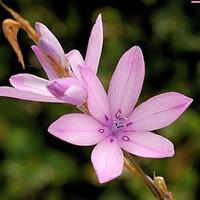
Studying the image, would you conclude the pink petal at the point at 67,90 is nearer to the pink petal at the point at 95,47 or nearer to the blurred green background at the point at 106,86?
the pink petal at the point at 95,47

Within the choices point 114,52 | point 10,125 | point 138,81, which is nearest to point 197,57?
point 114,52

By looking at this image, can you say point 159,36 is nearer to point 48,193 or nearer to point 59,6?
point 59,6

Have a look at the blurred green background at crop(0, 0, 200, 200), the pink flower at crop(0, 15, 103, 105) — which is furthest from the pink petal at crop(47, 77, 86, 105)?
the blurred green background at crop(0, 0, 200, 200)

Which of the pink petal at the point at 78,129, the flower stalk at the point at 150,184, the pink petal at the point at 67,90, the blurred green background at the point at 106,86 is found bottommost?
the blurred green background at the point at 106,86

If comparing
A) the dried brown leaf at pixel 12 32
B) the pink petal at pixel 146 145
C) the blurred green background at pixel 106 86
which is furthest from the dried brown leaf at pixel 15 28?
the blurred green background at pixel 106 86

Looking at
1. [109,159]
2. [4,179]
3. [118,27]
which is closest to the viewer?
[109,159]

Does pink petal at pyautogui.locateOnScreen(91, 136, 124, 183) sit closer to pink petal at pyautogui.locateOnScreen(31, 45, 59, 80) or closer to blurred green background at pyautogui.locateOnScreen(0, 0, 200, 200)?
pink petal at pyautogui.locateOnScreen(31, 45, 59, 80)
